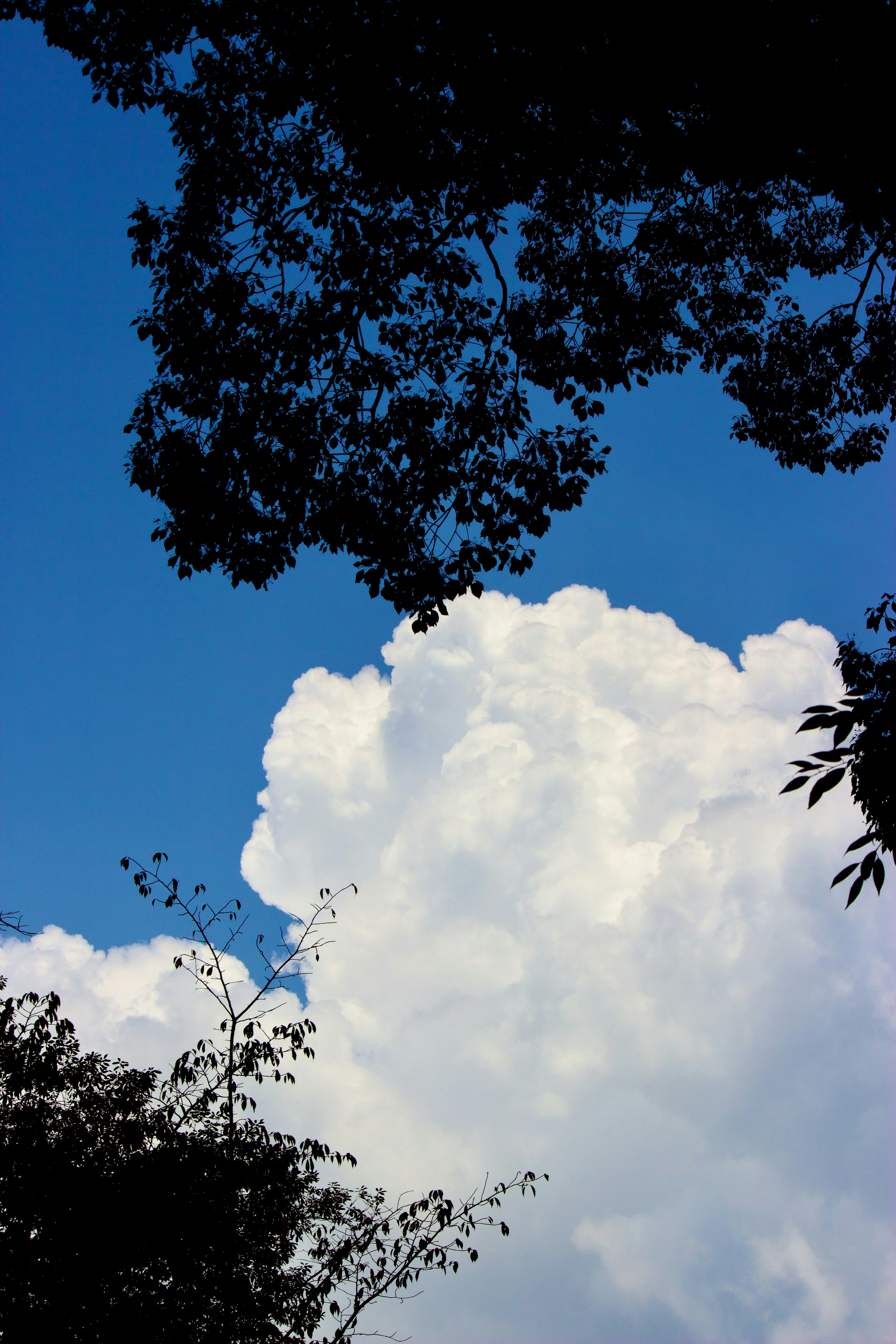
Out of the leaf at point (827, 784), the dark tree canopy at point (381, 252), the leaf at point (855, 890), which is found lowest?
the leaf at point (855, 890)

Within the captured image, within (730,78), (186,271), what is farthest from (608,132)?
(186,271)

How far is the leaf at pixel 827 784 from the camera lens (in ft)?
11.3

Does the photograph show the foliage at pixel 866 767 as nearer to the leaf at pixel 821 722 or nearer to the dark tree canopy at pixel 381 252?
the leaf at pixel 821 722

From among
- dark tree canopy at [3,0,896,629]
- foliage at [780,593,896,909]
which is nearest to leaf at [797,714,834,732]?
foliage at [780,593,896,909]

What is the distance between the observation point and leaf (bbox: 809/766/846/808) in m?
3.44

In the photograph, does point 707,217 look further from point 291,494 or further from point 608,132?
point 291,494

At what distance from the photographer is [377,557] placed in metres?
7.29

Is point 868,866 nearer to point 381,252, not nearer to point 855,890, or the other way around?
point 855,890

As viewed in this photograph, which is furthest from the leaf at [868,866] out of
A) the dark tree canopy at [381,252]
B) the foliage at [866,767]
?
the dark tree canopy at [381,252]

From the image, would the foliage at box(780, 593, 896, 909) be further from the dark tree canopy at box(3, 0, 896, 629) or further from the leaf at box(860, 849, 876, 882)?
the dark tree canopy at box(3, 0, 896, 629)

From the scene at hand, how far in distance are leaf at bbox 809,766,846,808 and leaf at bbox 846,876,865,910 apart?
34 centimetres

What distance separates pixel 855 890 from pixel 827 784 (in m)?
0.42

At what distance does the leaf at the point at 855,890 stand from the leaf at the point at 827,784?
0.34m

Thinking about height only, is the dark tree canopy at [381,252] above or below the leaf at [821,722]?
above
